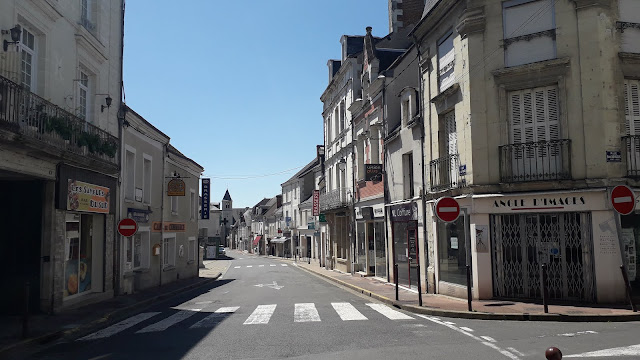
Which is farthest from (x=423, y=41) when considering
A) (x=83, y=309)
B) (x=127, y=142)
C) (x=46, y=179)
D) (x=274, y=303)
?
(x=83, y=309)

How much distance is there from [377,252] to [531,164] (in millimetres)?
10852

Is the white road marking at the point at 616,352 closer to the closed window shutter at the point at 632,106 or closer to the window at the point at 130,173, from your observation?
the closed window shutter at the point at 632,106

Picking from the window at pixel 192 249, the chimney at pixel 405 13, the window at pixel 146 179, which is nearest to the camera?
the window at pixel 146 179

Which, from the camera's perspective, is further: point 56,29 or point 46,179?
point 56,29

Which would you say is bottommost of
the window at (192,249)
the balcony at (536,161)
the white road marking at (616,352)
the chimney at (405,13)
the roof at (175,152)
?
the white road marking at (616,352)

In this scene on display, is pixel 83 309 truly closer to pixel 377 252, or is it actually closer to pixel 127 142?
pixel 127 142

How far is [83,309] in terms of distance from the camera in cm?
1309

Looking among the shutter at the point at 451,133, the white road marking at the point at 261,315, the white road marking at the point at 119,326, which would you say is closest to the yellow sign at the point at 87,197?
the white road marking at the point at 119,326

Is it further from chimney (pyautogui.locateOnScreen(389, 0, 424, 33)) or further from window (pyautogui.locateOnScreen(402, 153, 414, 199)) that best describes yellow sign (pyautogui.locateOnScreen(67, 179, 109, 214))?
chimney (pyautogui.locateOnScreen(389, 0, 424, 33))

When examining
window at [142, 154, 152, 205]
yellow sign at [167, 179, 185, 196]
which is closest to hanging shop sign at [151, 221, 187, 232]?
window at [142, 154, 152, 205]

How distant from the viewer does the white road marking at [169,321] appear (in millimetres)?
10173

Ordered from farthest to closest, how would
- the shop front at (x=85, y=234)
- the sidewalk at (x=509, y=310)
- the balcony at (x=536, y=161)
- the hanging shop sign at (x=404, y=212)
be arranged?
1. the hanging shop sign at (x=404, y=212)
2. the shop front at (x=85, y=234)
3. the balcony at (x=536, y=161)
4. the sidewalk at (x=509, y=310)

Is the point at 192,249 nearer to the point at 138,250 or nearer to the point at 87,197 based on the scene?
the point at 138,250

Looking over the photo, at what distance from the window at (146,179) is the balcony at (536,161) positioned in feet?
43.8
